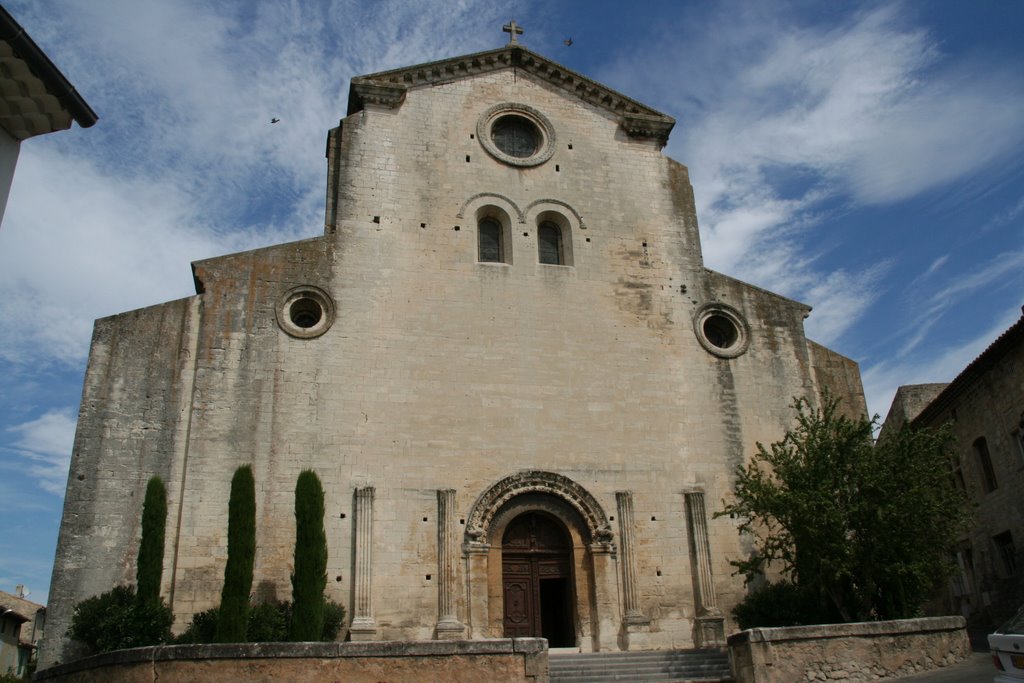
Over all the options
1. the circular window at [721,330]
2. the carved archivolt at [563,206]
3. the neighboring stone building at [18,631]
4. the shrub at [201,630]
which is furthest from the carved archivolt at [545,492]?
the neighboring stone building at [18,631]

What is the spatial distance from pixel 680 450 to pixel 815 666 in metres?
6.55

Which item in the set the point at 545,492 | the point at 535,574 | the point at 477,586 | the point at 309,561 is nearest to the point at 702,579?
the point at 535,574

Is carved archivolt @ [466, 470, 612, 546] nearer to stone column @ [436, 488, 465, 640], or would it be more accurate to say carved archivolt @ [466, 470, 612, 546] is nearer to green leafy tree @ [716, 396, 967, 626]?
stone column @ [436, 488, 465, 640]

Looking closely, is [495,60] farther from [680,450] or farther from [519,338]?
[680,450]

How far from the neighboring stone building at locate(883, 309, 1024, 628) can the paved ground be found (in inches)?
238

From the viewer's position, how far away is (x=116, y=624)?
49.2 feet

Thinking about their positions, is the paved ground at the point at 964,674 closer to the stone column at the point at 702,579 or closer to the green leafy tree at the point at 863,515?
the green leafy tree at the point at 863,515

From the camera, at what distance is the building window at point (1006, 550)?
70.4ft

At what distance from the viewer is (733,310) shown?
21016mm

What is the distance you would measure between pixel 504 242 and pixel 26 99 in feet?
45.7

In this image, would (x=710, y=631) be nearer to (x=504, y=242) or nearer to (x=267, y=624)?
(x=267, y=624)

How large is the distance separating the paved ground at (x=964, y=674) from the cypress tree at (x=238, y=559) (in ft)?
35.1

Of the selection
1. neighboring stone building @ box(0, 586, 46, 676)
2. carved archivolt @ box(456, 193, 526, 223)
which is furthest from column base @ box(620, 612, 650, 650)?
neighboring stone building @ box(0, 586, 46, 676)

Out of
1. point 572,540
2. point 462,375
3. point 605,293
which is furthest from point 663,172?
point 572,540
